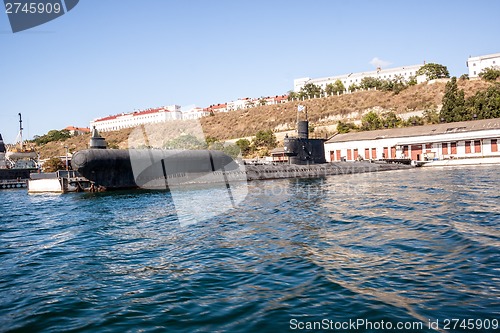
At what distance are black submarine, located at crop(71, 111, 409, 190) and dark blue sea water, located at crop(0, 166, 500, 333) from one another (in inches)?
683

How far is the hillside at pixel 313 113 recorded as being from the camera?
97562 millimetres

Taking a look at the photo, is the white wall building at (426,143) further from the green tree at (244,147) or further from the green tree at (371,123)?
the green tree at (244,147)

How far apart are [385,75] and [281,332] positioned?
177 metres

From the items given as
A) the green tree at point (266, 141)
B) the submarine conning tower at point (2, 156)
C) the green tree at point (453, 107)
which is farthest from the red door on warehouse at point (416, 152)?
the submarine conning tower at point (2, 156)

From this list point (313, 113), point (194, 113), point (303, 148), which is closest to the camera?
point (303, 148)

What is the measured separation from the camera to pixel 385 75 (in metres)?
168

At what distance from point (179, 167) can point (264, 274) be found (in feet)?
98.2

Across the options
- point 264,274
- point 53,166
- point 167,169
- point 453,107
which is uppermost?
point 453,107

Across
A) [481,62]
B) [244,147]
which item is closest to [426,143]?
[244,147]

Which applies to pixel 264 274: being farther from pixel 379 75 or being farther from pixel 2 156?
pixel 379 75

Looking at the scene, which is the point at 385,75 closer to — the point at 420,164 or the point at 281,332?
the point at 420,164

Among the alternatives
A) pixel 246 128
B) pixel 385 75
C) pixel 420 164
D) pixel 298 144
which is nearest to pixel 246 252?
pixel 298 144

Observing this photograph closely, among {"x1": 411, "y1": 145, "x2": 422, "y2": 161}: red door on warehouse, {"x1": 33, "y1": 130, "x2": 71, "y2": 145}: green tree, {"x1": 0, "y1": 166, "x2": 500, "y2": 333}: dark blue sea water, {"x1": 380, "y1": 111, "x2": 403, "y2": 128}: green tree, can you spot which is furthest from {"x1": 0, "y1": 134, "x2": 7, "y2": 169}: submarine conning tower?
{"x1": 380, "y1": 111, "x2": 403, "y2": 128}: green tree

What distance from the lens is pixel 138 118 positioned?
575ft
